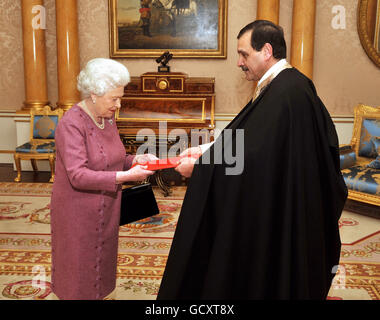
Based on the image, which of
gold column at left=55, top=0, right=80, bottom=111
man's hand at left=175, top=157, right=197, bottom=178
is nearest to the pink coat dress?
man's hand at left=175, top=157, right=197, bottom=178

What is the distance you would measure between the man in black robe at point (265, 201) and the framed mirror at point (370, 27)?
17.7ft

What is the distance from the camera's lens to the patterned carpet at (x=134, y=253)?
10.2 ft

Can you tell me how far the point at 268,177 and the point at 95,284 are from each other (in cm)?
113

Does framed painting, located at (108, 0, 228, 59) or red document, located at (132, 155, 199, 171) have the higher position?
framed painting, located at (108, 0, 228, 59)

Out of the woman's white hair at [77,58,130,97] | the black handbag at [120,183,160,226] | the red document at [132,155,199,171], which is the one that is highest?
the woman's white hair at [77,58,130,97]

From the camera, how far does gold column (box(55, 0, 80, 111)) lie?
6.87m

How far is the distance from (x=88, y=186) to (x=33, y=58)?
18.7 ft

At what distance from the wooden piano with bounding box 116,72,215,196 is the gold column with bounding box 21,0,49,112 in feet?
5.97

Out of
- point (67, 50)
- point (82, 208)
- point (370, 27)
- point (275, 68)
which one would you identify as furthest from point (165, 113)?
point (275, 68)

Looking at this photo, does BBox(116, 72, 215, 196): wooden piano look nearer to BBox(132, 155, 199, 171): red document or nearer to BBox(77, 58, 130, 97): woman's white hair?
BBox(132, 155, 199, 171): red document

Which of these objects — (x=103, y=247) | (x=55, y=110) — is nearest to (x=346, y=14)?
(x=55, y=110)

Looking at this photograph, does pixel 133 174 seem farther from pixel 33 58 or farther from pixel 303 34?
pixel 33 58

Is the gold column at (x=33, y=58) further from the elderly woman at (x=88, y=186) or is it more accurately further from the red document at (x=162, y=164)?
the red document at (x=162, y=164)
